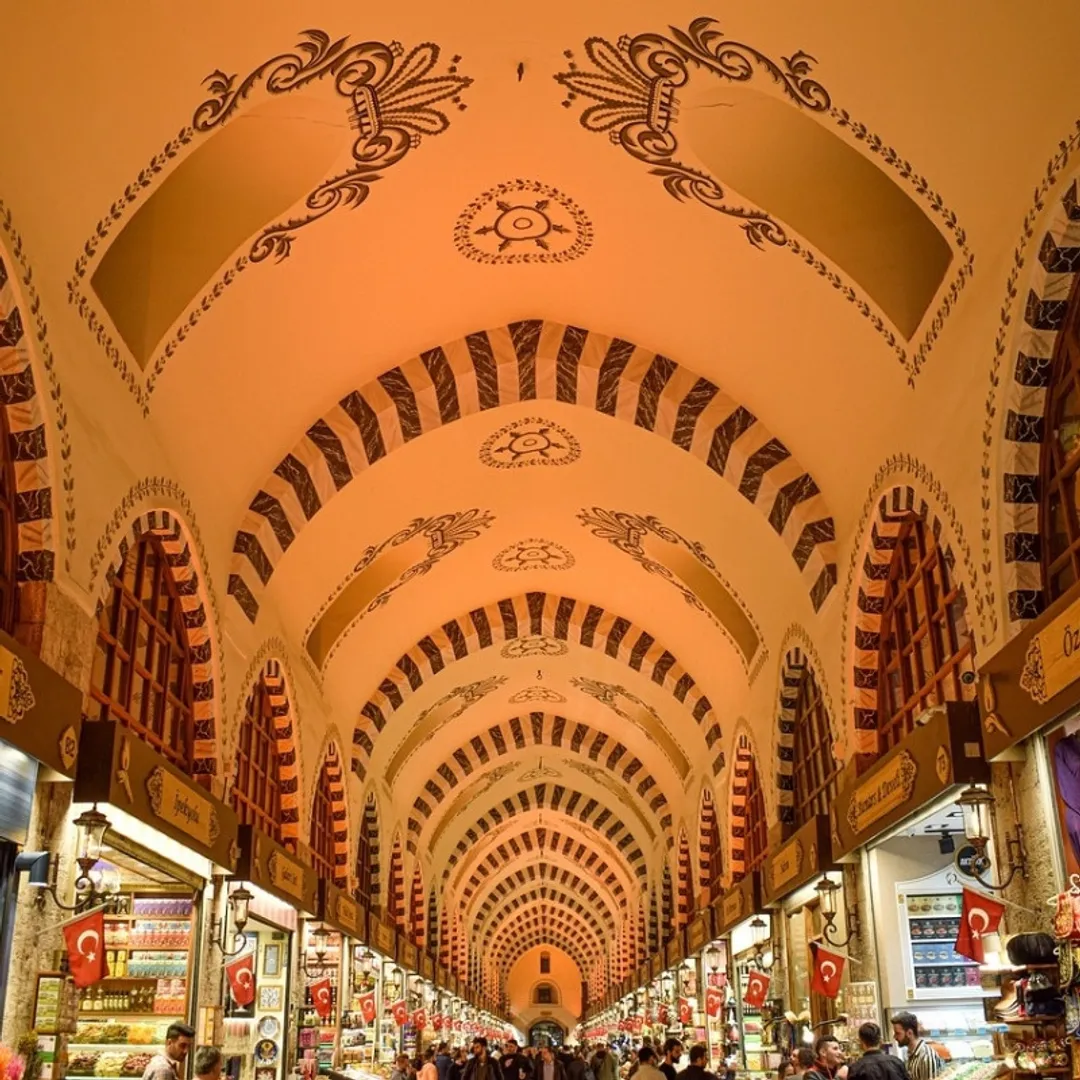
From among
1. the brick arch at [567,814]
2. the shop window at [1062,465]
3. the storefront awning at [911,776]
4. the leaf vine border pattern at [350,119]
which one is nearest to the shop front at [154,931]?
the leaf vine border pattern at [350,119]

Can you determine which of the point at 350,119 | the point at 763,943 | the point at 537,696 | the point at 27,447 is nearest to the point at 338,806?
the point at 763,943

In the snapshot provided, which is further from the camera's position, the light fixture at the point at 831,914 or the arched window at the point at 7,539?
the light fixture at the point at 831,914

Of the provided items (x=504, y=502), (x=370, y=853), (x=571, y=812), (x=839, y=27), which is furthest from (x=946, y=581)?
(x=571, y=812)

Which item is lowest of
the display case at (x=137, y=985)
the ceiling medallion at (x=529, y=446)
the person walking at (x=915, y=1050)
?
the person walking at (x=915, y=1050)

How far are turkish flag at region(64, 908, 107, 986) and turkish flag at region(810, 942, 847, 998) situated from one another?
4.62 meters

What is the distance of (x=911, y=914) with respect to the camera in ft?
26.1

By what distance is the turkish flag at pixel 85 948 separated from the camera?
5504 mm

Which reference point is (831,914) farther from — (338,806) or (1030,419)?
(338,806)

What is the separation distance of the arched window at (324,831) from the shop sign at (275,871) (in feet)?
4.08

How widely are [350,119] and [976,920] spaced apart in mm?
4949

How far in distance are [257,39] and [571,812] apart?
19.4 metres

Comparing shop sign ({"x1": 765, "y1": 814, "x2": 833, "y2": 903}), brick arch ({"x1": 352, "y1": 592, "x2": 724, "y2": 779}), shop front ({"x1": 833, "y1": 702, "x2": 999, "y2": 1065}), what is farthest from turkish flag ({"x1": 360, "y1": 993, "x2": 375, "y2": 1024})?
shop front ({"x1": 833, "y1": 702, "x2": 999, "y2": 1065})

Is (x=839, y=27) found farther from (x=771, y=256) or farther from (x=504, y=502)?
(x=504, y=502)

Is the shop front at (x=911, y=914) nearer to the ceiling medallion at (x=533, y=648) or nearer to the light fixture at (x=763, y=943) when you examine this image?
the light fixture at (x=763, y=943)
